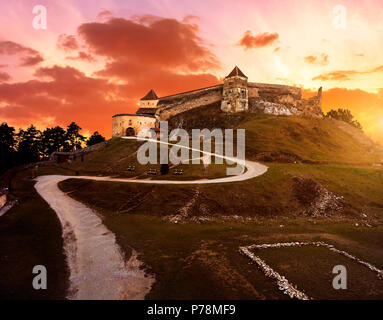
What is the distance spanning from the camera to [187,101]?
8625 centimetres

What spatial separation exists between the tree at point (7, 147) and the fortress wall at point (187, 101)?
1871 inches

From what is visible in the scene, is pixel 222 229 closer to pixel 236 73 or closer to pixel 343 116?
pixel 236 73

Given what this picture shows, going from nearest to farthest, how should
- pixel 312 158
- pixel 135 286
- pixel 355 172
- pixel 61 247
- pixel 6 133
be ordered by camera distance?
pixel 135 286 → pixel 61 247 → pixel 355 172 → pixel 312 158 → pixel 6 133

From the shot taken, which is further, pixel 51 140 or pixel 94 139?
pixel 94 139

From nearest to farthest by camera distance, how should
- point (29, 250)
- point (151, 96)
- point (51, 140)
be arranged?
point (29, 250) → point (51, 140) → point (151, 96)

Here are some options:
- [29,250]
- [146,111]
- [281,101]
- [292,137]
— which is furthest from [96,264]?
[281,101]

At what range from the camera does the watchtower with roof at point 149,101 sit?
90.9 m

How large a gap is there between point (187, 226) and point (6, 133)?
7884 cm

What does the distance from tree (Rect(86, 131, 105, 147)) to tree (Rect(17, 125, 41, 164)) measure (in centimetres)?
1676

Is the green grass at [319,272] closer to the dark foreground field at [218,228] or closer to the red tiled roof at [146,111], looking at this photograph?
the dark foreground field at [218,228]

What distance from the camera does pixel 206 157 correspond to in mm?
41719

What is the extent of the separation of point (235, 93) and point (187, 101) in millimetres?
18723

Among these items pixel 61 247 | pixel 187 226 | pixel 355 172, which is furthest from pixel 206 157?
pixel 61 247
